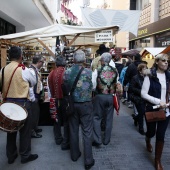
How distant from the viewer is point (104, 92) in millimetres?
4867

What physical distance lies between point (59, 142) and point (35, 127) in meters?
0.91

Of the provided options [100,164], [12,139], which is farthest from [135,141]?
[12,139]

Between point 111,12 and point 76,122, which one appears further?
point 111,12

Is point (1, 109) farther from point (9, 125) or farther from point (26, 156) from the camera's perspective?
point (26, 156)

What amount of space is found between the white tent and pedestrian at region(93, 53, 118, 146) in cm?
373

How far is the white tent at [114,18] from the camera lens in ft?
27.1

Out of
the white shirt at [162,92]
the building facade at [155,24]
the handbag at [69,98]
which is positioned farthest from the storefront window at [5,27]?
the building facade at [155,24]

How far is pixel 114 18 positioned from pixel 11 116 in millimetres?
5949

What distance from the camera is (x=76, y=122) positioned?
4078mm

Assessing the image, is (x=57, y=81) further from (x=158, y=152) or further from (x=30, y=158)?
(x=158, y=152)

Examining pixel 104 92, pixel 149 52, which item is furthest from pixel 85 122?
pixel 149 52

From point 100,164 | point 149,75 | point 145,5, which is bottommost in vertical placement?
point 100,164

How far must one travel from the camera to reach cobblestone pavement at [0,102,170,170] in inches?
158

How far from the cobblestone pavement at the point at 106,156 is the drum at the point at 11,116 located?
0.86 m
